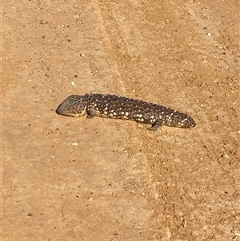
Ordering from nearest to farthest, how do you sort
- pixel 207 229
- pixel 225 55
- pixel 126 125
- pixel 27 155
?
pixel 207 229
pixel 27 155
pixel 126 125
pixel 225 55

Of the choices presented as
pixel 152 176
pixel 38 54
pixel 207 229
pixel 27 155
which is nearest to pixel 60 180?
pixel 27 155

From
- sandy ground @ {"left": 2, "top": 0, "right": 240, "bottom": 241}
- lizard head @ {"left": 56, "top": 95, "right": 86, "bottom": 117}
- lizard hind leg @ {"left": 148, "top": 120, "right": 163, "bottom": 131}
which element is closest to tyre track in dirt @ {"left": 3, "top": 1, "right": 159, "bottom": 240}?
sandy ground @ {"left": 2, "top": 0, "right": 240, "bottom": 241}

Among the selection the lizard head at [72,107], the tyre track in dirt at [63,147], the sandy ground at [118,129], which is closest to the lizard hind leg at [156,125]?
the sandy ground at [118,129]

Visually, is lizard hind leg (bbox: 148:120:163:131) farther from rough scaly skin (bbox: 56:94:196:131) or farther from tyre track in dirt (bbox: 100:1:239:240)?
tyre track in dirt (bbox: 100:1:239:240)

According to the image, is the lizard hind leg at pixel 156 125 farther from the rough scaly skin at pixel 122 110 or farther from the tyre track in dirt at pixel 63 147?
the tyre track in dirt at pixel 63 147

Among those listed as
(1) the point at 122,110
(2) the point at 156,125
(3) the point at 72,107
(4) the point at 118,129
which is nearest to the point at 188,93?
(2) the point at 156,125

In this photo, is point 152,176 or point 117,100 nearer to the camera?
point 152,176

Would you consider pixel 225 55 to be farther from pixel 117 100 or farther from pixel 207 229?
pixel 207 229

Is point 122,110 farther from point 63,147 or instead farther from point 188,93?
point 188,93
